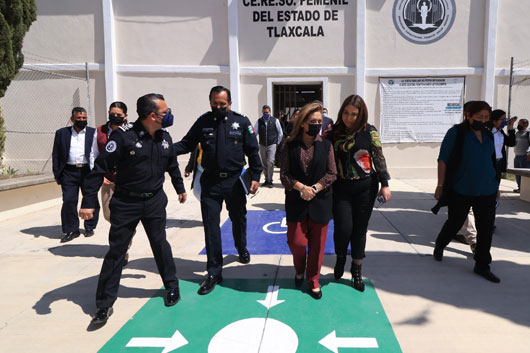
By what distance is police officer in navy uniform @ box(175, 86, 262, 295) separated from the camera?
3.60 meters

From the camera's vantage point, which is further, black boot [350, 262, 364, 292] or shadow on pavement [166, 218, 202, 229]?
shadow on pavement [166, 218, 202, 229]

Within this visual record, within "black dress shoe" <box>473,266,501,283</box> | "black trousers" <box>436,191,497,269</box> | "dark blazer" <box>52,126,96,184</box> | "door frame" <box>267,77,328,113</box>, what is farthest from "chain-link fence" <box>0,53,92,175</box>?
"black dress shoe" <box>473,266,501,283</box>

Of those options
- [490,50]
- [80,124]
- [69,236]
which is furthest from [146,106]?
[490,50]

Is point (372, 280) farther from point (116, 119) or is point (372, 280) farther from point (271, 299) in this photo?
point (116, 119)

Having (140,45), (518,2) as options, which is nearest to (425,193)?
(518,2)

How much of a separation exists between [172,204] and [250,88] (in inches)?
191

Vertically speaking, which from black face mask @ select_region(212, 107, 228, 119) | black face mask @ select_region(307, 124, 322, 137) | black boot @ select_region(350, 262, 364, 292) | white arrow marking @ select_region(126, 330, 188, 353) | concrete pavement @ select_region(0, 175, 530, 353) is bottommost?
concrete pavement @ select_region(0, 175, 530, 353)

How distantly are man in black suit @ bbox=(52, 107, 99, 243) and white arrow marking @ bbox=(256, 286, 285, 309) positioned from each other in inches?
134

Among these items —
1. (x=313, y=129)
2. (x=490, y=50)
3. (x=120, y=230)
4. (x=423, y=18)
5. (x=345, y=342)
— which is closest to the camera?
(x=345, y=342)

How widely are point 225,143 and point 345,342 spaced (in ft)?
6.81

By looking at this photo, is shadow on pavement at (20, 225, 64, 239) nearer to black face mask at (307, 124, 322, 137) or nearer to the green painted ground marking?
the green painted ground marking

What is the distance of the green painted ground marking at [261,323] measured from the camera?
2584 mm

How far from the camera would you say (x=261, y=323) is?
2.89 metres

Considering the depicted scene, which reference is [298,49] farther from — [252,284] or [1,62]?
[252,284]
